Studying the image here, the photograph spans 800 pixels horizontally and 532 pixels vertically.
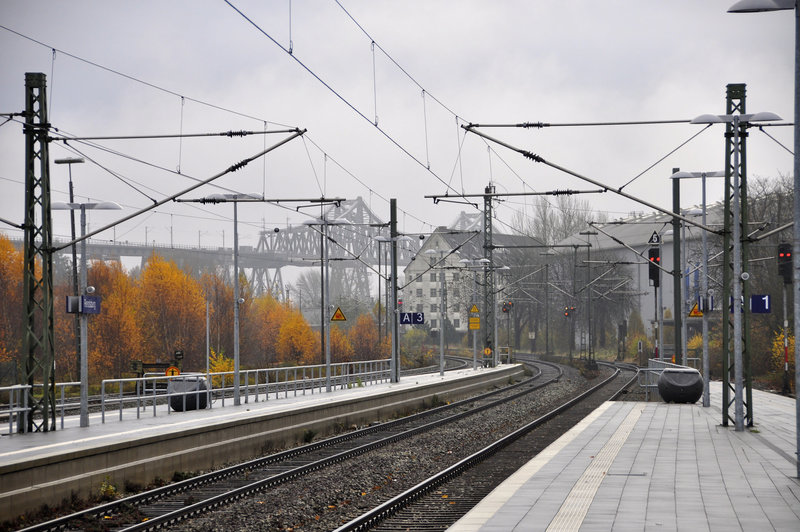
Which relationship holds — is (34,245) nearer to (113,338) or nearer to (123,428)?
(123,428)

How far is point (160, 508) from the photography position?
579 inches

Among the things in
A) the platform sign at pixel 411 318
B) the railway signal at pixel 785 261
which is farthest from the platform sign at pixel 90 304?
the platform sign at pixel 411 318

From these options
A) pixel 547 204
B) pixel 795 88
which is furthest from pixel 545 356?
pixel 795 88

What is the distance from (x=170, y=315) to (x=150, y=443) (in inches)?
2481

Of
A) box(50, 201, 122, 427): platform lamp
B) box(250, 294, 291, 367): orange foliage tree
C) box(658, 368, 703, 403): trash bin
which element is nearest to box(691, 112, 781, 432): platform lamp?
box(658, 368, 703, 403): trash bin

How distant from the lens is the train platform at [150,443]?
14.3m

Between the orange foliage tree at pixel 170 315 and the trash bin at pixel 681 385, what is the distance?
4937 centimetres

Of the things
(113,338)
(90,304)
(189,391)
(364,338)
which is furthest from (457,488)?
(364,338)

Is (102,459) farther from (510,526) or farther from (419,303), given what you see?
(419,303)

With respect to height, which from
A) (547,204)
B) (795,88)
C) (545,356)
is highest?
(547,204)

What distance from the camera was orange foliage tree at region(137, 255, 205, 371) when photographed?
75938 millimetres

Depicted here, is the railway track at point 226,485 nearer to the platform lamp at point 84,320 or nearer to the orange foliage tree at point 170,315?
the platform lamp at point 84,320

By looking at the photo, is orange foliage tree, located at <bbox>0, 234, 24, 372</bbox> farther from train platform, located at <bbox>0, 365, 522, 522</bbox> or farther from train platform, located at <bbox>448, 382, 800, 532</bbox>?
train platform, located at <bbox>448, 382, 800, 532</bbox>

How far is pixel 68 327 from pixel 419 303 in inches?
2921
